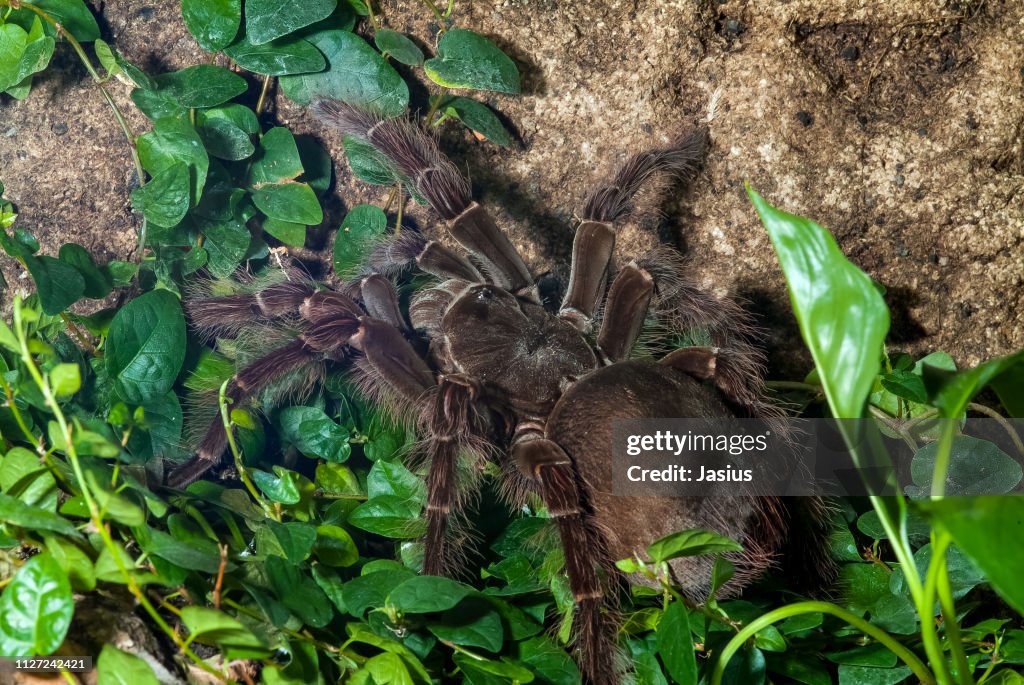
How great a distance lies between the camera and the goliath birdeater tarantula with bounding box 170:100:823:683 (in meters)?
1.85

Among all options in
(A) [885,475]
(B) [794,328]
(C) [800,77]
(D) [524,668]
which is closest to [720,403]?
(B) [794,328]

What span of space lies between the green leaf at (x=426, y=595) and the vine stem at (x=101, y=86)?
52.1 inches

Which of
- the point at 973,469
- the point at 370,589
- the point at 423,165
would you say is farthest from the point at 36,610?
the point at 973,469

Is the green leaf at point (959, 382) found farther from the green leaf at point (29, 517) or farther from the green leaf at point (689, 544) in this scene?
the green leaf at point (29, 517)

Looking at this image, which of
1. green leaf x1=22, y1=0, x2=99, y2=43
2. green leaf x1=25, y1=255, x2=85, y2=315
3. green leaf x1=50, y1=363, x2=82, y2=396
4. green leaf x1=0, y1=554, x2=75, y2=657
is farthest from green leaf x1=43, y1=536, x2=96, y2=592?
green leaf x1=22, y1=0, x2=99, y2=43

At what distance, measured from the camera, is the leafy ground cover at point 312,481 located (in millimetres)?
1192

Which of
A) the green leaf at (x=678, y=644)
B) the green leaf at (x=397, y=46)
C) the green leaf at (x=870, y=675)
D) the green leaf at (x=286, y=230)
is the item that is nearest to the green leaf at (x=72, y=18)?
the green leaf at (x=286, y=230)

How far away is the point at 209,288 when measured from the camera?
2277 mm

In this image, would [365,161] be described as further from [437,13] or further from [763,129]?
[763,129]

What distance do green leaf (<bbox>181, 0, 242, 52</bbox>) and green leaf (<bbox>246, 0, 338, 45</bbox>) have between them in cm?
4

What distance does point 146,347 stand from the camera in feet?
6.55

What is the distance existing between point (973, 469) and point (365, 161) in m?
1.88

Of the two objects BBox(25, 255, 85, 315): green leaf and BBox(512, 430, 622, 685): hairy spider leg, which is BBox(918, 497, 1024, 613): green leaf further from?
BBox(25, 255, 85, 315): green leaf

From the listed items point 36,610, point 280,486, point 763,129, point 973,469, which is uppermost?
point 763,129
